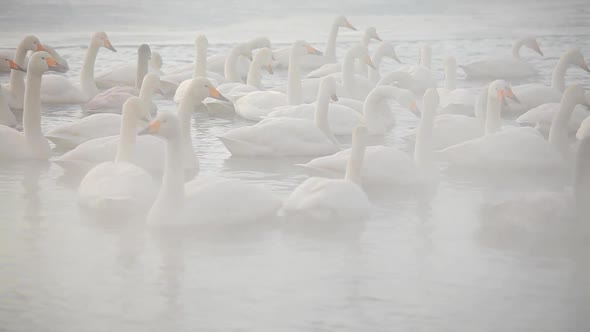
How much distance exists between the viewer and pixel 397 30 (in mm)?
20531

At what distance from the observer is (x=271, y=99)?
9.88m

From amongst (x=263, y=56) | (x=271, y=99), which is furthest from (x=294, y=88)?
(x=263, y=56)

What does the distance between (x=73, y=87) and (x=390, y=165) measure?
5.16m

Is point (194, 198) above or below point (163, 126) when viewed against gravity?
below

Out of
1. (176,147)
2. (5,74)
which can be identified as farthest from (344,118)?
(5,74)

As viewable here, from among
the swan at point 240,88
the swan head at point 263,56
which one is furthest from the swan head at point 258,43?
the swan head at point 263,56

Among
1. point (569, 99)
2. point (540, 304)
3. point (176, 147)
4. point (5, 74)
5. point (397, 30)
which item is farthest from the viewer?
point (397, 30)

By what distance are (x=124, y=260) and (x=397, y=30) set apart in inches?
625

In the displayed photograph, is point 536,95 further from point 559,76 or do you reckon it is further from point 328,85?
point 328,85

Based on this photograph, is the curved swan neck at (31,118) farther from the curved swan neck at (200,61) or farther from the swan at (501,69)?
the swan at (501,69)

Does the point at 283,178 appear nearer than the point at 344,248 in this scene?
No

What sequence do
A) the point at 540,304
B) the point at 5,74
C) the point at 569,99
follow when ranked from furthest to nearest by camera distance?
the point at 5,74 → the point at 569,99 → the point at 540,304

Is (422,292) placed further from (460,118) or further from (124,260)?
(460,118)

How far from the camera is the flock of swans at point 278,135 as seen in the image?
575cm
